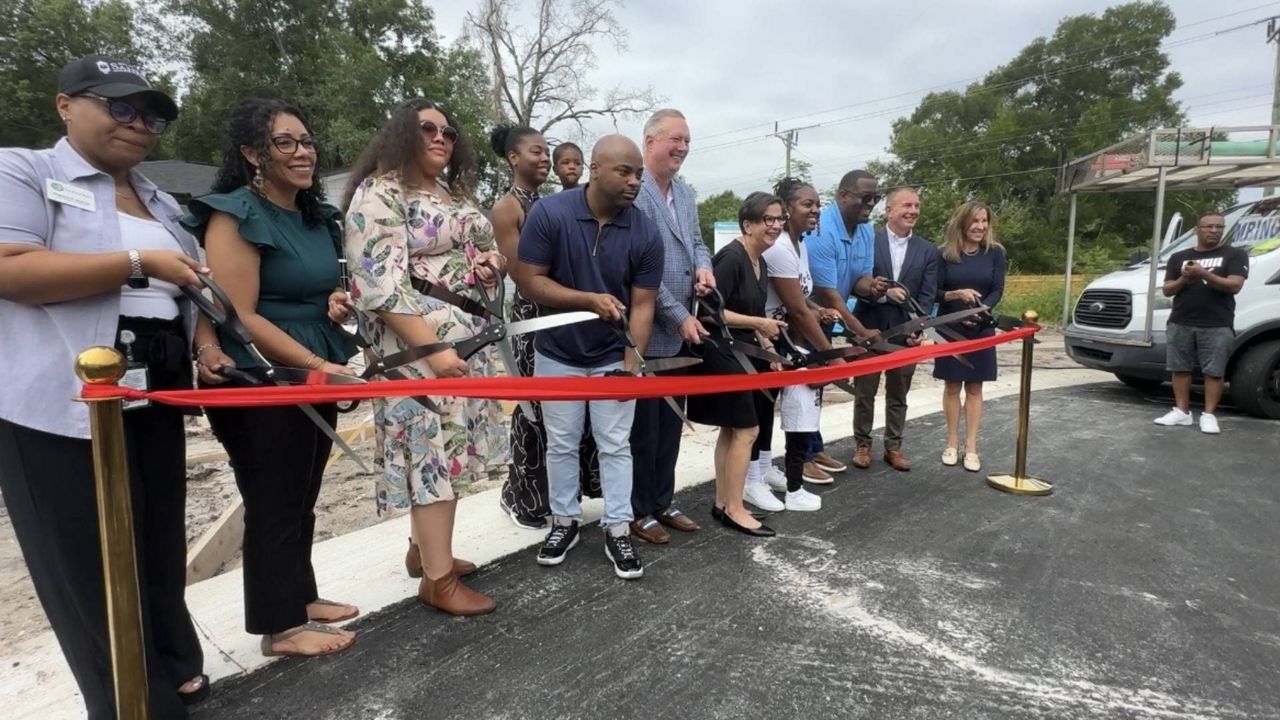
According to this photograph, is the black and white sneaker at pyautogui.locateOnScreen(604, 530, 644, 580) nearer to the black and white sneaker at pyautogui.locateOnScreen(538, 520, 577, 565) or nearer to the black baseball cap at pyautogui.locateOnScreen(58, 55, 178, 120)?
the black and white sneaker at pyautogui.locateOnScreen(538, 520, 577, 565)

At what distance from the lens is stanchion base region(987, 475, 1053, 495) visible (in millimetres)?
4184

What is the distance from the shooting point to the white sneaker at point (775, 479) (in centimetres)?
431

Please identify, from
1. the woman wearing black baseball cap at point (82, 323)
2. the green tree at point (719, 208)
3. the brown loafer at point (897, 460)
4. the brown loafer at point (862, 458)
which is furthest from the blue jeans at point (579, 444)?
the green tree at point (719, 208)

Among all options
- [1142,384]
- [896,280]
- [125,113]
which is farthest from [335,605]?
[1142,384]

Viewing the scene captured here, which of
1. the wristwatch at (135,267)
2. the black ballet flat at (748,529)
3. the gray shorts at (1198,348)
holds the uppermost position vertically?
the wristwatch at (135,267)

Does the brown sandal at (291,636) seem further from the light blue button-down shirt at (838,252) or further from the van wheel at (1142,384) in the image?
the van wheel at (1142,384)

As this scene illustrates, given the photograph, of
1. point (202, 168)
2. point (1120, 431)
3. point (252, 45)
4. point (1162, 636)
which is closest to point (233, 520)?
point (1162, 636)

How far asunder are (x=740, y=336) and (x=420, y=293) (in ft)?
5.91

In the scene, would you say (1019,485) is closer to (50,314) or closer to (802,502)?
(802,502)

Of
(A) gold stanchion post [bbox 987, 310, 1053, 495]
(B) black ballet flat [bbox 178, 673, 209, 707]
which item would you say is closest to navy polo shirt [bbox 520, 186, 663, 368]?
(B) black ballet flat [bbox 178, 673, 209, 707]

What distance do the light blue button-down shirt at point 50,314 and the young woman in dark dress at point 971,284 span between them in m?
4.63

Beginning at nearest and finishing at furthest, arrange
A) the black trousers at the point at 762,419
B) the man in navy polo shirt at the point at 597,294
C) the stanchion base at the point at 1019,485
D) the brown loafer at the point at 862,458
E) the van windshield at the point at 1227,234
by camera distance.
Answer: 1. the man in navy polo shirt at the point at 597,294
2. the black trousers at the point at 762,419
3. the stanchion base at the point at 1019,485
4. the brown loafer at the point at 862,458
5. the van windshield at the point at 1227,234

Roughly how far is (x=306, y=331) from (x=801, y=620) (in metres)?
2.16

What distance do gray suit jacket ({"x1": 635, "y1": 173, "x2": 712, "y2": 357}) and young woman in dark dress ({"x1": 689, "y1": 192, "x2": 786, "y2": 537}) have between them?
185 millimetres
